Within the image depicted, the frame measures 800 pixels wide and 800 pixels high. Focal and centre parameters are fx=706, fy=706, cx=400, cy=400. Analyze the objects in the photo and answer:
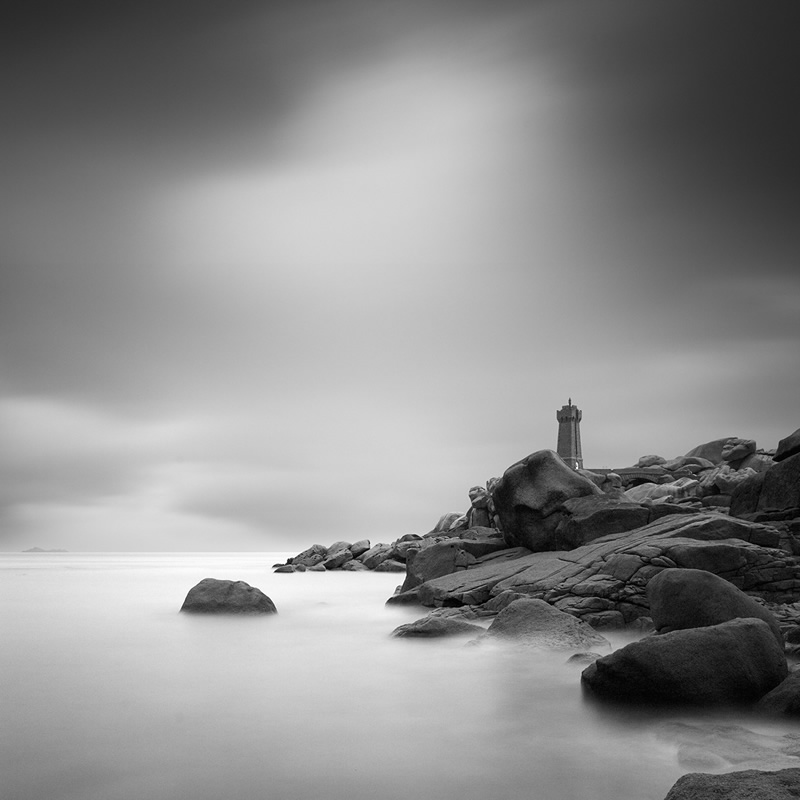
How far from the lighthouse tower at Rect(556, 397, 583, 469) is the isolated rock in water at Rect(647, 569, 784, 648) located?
2978 inches

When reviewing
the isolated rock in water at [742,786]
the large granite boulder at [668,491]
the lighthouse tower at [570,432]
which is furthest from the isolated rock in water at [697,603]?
the lighthouse tower at [570,432]

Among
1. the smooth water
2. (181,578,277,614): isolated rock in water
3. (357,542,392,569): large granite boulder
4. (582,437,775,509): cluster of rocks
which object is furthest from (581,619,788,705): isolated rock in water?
(357,542,392,569): large granite boulder

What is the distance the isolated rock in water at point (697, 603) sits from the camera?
9.04 meters

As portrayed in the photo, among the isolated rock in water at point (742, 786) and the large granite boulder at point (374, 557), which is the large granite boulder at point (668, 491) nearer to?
the large granite boulder at point (374, 557)

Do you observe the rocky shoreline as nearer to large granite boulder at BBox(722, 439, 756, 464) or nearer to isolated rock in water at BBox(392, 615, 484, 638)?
isolated rock in water at BBox(392, 615, 484, 638)

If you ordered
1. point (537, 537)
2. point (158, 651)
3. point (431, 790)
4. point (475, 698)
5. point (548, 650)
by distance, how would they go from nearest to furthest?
point (431, 790) < point (475, 698) < point (548, 650) < point (158, 651) < point (537, 537)

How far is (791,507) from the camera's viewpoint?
16.0 metres

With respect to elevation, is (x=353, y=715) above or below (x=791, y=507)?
below

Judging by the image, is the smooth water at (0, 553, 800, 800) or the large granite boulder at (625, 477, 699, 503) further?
the large granite boulder at (625, 477, 699, 503)

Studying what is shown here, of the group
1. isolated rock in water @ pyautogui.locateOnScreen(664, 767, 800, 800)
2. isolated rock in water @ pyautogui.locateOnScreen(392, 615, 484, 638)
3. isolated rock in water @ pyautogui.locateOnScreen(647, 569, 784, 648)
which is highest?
isolated rock in water @ pyautogui.locateOnScreen(647, 569, 784, 648)

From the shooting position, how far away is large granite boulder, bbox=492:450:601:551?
19.7 meters

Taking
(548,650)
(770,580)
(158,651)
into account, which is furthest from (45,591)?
(770,580)

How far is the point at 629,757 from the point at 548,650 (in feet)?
15.8

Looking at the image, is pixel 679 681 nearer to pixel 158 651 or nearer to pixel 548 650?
pixel 548 650
